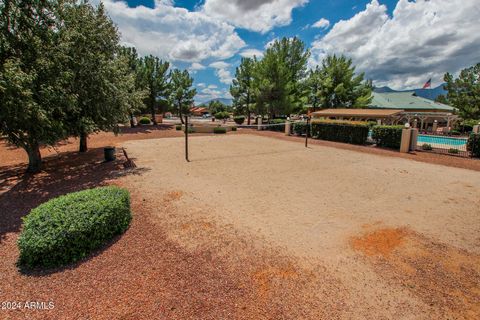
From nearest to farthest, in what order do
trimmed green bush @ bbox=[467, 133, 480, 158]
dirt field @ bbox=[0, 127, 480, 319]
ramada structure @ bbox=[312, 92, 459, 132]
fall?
dirt field @ bbox=[0, 127, 480, 319] < trimmed green bush @ bbox=[467, 133, 480, 158] < ramada structure @ bbox=[312, 92, 459, 132]

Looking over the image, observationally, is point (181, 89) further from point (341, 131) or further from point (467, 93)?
point (467, 93)

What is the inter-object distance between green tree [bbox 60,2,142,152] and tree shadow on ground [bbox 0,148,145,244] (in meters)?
1.71

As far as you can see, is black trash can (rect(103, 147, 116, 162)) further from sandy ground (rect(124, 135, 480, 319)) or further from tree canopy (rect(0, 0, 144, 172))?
sandy ground (rect(124, 135, 480, 319))

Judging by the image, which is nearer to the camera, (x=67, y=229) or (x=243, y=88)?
(x=67, y=229)

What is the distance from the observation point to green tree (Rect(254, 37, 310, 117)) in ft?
94.2

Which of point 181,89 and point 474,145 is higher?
point 181,89

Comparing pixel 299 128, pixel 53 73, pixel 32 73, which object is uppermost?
pixel 53 73

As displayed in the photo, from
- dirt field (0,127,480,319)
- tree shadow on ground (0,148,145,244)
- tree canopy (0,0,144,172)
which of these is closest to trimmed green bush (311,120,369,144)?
dirt field (0,127,480,319)

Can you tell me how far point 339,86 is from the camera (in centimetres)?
3359

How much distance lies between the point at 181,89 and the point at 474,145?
31.5 m

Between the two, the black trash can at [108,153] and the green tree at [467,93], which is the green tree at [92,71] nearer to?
the black trash can at [108,153]

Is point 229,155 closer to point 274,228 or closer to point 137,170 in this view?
point 137,170

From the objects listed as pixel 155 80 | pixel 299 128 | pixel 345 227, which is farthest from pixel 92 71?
pixel 155 80

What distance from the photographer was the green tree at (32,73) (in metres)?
5.77
